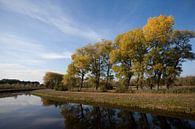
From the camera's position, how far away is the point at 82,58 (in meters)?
61.3

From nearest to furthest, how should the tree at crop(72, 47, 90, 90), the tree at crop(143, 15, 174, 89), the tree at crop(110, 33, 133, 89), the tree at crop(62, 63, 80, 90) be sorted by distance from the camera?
1. the tree at crop(143, 15, 174, 89)
2. the tree at crop(110, 33, 133, 89)
3. the tree at crop(72, 47, 90, 90)
4. the tree at crop(62, 63, 80, 90)

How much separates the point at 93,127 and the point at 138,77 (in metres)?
28.7

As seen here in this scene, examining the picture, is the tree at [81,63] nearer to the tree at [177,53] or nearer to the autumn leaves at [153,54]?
the autumn leaves at [153,54]

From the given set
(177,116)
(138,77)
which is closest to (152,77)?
(138,77)

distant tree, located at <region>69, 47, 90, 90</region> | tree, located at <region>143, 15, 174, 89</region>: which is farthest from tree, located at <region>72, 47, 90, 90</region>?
tree, located at <region>143, 15, 174, 89</region>

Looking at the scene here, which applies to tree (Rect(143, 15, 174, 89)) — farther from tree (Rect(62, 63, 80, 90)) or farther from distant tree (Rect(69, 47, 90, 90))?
tree (Rect(62, 63, 80, 90))

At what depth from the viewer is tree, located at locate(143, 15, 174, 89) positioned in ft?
134

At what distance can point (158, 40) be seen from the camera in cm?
4191

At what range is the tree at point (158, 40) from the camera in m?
40.9

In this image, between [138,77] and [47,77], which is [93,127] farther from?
[47,77]

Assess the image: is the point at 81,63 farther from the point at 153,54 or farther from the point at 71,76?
the point at 153,54

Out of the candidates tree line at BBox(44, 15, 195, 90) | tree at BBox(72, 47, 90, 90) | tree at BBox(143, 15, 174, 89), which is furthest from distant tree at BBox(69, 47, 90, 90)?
tree at BBox(143, 15, 174, 89)

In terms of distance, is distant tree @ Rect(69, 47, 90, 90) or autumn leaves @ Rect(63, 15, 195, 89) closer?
autumn leaves @ Rect(63, 15, 195, 89)

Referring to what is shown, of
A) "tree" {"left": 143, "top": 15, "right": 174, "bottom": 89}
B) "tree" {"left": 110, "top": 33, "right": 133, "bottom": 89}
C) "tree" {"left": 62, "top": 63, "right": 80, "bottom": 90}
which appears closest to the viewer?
"tree" {"left": 143, "top": 15, "right": 174, "bottom": 89}
